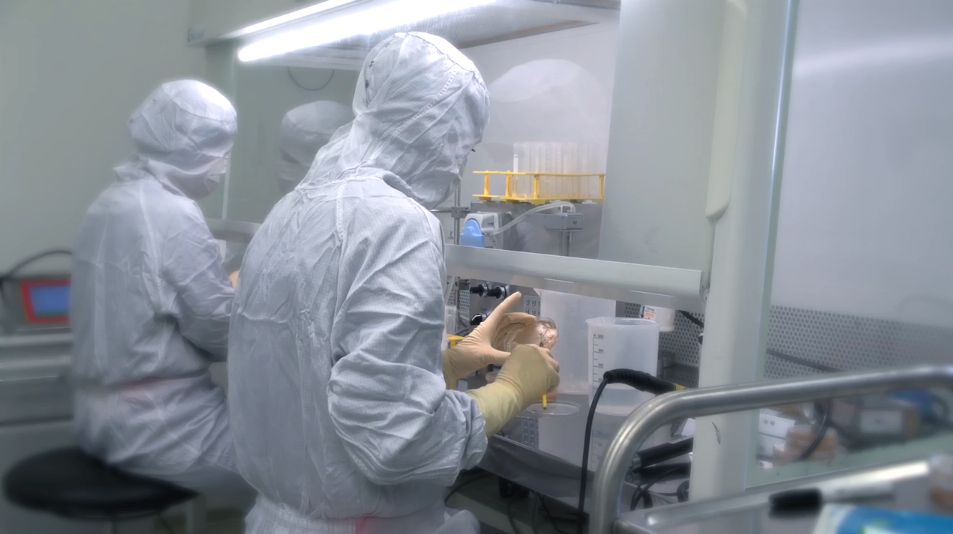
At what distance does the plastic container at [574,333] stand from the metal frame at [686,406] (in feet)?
3.08

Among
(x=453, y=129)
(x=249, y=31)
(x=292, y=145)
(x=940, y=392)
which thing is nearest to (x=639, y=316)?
(x=940, y=392)

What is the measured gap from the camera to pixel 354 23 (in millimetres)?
1743

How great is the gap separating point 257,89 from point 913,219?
1831 mm

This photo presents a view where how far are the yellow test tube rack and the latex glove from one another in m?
0.34

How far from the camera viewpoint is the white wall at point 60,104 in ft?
4.33

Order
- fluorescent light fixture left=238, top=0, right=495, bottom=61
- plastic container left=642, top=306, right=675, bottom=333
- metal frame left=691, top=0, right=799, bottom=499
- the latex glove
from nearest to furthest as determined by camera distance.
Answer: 1. metal frame left=691, top=0, right=799, bottom=499
2. the latex glove
3. fluorescent light fixture left=238, top=0, right=495, bottom=61
4. plastic container left=642, top=306, right=675, bottom=333

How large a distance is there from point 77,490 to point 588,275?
3.65 feet

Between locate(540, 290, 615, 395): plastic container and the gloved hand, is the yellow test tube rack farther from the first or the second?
locate(540, 290, 615, 395): plastic container

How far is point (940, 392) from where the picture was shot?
1030mm

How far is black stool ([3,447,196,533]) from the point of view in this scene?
1.38 metres

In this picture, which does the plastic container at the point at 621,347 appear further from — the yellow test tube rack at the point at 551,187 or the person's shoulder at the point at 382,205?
the person's shoulder at the point at 382,205

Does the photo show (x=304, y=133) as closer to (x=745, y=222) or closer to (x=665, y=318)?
(x=665, y=318)

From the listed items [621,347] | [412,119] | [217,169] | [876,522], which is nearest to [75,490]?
[217,169]

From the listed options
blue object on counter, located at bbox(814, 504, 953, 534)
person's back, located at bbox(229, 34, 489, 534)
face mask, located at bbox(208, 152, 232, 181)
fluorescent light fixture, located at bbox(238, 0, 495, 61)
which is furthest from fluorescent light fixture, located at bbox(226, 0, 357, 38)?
blue object on counter, located at bbox(814, 504, 953, 534)
